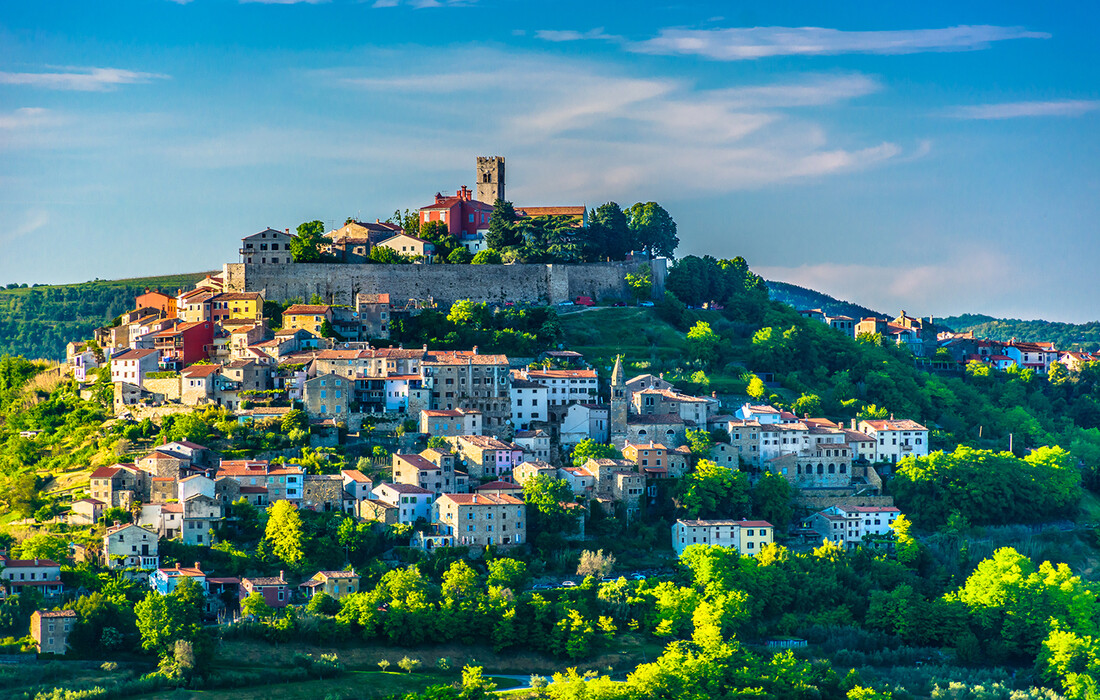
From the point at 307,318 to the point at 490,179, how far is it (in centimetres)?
2455

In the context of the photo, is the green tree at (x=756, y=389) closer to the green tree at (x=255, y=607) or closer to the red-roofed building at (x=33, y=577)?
the green tree at (x=255, y=607)

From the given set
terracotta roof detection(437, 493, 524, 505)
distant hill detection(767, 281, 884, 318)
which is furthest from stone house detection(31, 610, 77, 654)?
distant hill detection(767, 281, 884, 318)

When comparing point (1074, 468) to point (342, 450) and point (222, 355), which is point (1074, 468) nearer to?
point (342, 450)

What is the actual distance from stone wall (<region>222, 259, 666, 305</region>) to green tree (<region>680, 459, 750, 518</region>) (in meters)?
20.6

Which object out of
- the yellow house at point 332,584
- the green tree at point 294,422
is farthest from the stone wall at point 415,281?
the yellow house at point 332,584

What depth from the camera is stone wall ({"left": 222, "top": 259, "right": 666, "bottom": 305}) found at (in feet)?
250

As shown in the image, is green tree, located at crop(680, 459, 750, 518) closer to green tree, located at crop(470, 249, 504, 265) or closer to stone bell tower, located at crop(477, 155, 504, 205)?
green tree, located at crop(470, 249, 504, 265)

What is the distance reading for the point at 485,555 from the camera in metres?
55.9

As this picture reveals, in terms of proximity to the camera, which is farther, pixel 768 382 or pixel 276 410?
pixel 768 382

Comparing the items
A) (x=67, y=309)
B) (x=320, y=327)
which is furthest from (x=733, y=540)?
(x=67, y=309)

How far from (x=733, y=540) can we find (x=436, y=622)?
12.5 metres

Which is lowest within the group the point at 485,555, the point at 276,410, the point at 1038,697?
the point at 1038,697

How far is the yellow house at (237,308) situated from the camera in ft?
238

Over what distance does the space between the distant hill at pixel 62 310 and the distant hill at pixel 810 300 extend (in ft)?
199
